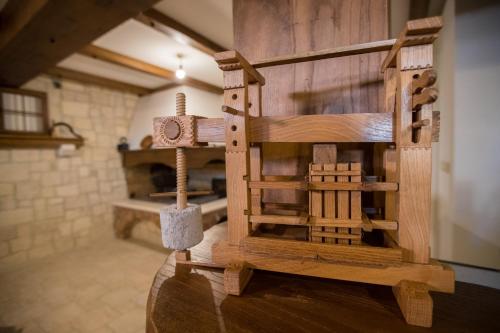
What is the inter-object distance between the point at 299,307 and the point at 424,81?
1.79ft

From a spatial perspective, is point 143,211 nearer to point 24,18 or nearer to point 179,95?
point 24,18

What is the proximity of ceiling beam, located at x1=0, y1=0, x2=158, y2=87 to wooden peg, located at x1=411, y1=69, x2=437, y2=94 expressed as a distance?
53.1 inches

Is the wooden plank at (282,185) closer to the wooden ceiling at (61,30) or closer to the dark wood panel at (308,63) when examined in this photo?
the dark wood panel at (308,63)

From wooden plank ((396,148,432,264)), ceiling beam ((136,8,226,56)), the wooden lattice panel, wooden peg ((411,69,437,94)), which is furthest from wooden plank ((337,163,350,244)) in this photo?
ceiling beam ((136,8,226,56))

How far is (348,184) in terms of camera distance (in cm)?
53

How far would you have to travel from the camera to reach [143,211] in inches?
120

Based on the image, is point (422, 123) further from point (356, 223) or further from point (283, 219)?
point (283, 219)

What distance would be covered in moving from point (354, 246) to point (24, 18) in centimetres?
208

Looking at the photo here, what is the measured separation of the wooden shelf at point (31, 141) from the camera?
94.8 inches

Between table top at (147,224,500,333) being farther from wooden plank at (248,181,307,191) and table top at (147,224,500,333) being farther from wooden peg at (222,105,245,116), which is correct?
wooden peg at (222,105,245,116)

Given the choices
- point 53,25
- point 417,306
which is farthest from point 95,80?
point 417,306

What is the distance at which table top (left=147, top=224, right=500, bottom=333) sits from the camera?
437 mm

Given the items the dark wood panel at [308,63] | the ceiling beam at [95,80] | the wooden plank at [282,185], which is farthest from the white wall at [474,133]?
the ceiling beam at [95,80]

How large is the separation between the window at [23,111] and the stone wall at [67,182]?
104 mm
